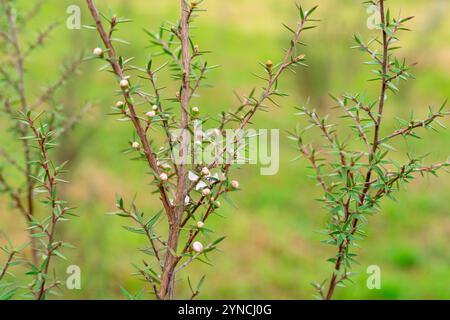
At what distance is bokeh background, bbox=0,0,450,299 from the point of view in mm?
5680

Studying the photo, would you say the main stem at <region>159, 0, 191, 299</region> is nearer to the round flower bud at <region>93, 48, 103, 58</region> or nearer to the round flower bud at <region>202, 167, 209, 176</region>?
the round flower bud at <region>202, 167, 209, 176</region>

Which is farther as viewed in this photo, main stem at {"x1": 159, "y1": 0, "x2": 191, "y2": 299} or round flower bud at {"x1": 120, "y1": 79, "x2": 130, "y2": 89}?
main stem at {"x1": 159, "y1": 0, "x2": 191, "y2": 299}

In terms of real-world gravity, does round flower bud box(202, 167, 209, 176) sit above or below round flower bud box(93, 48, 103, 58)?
below

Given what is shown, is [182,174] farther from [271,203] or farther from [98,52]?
[271,203]

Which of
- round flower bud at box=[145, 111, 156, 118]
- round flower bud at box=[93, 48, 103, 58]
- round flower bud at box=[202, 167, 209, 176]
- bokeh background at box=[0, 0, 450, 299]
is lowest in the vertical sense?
round flower bud at box=[202, 167, 209, 176]

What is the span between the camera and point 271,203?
7.55 meters

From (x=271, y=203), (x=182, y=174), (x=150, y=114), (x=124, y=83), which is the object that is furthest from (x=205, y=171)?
(x=271, y=203)

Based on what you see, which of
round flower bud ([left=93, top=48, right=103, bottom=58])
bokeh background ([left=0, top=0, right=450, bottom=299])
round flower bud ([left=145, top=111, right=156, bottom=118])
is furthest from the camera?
bokeh background ([left=0, top=0, right=450, bottom=299])

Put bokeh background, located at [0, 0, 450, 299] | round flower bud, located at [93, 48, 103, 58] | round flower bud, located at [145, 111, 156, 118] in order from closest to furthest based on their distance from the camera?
round flower bud, located at [93, 48, 103, 58] → round flower bud, located at [145, 111, 156, 118] → bokeh background, located at [0, 0, 450, 299]

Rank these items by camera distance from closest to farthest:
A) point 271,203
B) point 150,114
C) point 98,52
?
1. point 98,52
2. point 150,114
3. point 271,203

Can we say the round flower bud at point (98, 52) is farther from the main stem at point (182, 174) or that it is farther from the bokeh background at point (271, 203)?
the bokeh background at point (271, 203)

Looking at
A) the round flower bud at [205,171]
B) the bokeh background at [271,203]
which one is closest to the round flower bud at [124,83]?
the round flower bud at [205,171]

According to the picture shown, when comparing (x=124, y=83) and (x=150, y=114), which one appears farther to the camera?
(x=150, y=114)

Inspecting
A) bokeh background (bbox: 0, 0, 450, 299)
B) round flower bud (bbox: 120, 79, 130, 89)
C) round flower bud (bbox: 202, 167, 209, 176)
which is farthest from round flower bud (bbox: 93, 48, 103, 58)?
bokeh background (bbox: 0, 0, 450, 299)
